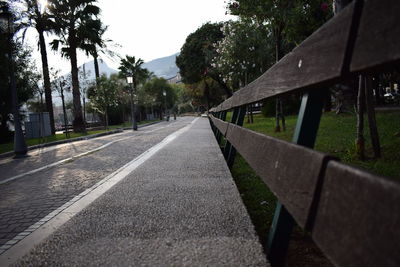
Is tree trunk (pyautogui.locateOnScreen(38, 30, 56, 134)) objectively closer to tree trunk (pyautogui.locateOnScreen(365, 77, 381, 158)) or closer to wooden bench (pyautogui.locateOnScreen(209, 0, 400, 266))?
tree trunk (pyautogui.locateOnScreen(365, 77, 381, 158))

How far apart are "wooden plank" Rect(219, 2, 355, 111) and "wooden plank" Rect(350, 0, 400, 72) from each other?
2.1 inches

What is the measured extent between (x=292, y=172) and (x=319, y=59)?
38 centimetres

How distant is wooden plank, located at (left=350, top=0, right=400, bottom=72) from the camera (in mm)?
648

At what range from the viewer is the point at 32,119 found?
75.5 ft

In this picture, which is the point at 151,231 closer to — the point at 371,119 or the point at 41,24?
the point at 371,119

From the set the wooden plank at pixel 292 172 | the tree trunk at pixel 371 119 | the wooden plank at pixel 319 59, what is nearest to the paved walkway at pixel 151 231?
the wooden plank at pixel 292 172

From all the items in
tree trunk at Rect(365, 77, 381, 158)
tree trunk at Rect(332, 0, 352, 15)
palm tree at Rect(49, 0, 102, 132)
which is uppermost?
palm tree at Rect(49, 0, 102, 132)

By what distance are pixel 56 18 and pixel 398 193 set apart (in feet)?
89.4

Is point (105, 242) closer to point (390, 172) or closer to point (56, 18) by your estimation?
point (390, 172)

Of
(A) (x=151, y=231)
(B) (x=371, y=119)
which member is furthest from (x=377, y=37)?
(B) (x=371, y=119)

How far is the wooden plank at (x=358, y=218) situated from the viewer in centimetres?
57

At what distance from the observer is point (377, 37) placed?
2.30ft

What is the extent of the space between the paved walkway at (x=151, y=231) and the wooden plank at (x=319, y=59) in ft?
2.55

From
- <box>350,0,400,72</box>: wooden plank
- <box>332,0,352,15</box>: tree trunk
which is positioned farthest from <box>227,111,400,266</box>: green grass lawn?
<box>332,0,352,15</box>: tree trunk
